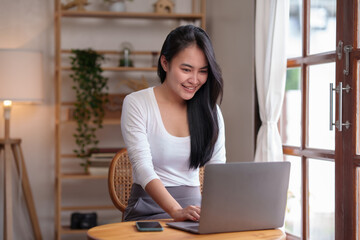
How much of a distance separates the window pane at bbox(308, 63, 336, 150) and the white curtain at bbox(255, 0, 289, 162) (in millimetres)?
181

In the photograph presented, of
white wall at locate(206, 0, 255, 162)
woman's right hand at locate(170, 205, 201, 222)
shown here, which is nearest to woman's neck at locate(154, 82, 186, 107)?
woman's right hand at locate(170, 205, 201, 222)

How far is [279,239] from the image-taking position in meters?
1.50

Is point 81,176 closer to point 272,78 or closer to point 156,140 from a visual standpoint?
point 272,78

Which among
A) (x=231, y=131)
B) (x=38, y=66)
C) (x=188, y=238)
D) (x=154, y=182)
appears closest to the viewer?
(x=188, y=238)

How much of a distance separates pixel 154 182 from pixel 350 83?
1.12m

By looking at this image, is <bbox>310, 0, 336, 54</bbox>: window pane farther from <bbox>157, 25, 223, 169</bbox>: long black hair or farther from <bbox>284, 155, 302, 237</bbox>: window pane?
<bbox>157, 25, 223, 169</bbox>: long black hair

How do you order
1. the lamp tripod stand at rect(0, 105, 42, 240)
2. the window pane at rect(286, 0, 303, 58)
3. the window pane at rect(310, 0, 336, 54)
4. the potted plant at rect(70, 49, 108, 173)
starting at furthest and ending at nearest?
the potted plant at rect(70, 49, 108, 173), the lamp tripod stand at rect(0, 105, 42, 240), the window pane at rect(286, 0, 303, 58), the window pane at rect(310, 0, 336, 54)

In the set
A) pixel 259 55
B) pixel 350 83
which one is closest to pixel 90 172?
pixel 259 55

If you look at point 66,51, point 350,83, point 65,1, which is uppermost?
point 65,1

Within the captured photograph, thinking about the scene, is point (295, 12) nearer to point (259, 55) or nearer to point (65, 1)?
point (259, 55)

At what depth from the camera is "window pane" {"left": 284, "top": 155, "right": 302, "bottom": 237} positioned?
296 cm

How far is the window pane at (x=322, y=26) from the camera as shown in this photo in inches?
102

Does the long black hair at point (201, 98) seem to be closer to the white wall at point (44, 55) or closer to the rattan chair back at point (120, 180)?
the rattan chair back at point (120, 180)

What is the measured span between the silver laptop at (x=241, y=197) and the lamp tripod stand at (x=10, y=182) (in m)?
2.47
